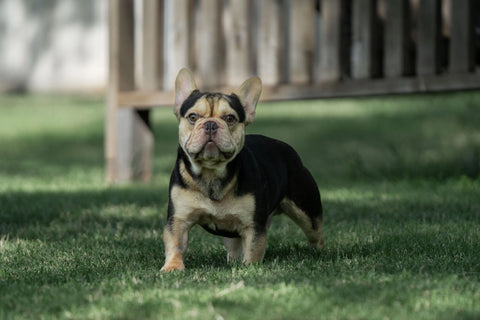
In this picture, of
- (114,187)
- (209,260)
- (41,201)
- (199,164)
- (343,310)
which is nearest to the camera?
(343,310)

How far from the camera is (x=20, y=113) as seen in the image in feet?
58.7

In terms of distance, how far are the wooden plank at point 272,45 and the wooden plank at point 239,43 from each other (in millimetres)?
195

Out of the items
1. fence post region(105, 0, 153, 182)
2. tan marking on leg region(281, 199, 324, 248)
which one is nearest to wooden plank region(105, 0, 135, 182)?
fence post region(105, 0, 153, 182)

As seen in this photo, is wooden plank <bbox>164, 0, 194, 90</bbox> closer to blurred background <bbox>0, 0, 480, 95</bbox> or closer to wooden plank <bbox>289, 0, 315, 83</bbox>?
blurred background <bbox>0, 0, 480, 95</bbox>

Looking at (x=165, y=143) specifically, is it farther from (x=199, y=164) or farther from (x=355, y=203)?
Answer: (x=199, y=164)

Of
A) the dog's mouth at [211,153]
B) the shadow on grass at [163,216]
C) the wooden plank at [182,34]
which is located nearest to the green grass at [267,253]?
the shadow on grass at [163,216]

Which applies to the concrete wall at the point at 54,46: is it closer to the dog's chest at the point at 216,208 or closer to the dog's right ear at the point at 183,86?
the dog's right ear at the point at 183,86

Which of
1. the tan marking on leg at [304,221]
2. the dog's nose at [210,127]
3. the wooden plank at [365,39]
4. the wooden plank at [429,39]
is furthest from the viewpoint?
the wooden plank at [365,39]

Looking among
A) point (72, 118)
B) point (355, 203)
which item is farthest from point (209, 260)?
point (72, 118)

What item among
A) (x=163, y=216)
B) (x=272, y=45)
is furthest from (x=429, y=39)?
(x=163, y=216)

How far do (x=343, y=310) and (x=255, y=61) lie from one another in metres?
6.07

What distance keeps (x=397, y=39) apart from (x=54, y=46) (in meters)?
16.4

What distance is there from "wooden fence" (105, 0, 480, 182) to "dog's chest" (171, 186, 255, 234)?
12.6 feet

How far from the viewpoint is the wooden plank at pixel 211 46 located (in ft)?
30.2
